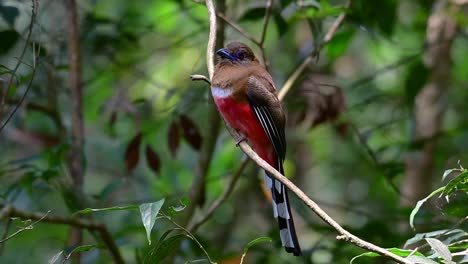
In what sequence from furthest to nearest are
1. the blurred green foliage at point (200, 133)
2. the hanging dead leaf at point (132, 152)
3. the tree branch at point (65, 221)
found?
the hanging dead leaf at point (132, 152) → the blurred green foliage at point (200, 133) → the tree branch at point (65, 221)

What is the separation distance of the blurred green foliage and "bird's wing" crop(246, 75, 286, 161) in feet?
0.85

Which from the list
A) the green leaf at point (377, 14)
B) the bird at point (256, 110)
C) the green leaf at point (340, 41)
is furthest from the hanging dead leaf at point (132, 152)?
the green leaf at point (377, 14)

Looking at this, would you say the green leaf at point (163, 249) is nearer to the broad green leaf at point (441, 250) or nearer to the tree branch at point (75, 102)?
the broad green leaf at point (441, 250)

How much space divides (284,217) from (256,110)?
0.51 meters

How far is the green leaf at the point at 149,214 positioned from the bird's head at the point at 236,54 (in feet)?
5.17

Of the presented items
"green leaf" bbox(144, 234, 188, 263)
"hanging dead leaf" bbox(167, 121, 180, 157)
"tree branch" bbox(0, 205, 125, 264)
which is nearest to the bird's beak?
"hanging dead leaf" bbox(167, 121, 180, 157)

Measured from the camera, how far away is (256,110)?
3463 mm

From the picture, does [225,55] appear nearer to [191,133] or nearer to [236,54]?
[236,54]

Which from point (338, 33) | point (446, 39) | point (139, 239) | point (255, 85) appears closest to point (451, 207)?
point (255, 85)

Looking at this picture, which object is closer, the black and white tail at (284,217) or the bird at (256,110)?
the black and white tail at (284,217)

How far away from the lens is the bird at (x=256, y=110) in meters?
3.41

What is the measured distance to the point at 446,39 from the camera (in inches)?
191

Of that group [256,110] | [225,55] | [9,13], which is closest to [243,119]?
[256,110]

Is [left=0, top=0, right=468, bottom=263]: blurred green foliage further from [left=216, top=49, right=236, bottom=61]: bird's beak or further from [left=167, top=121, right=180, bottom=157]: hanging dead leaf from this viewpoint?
[left=216, top=49, right=236, bottom=61]: bird's beak
